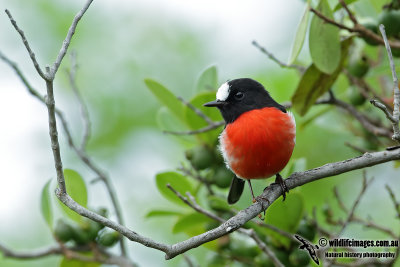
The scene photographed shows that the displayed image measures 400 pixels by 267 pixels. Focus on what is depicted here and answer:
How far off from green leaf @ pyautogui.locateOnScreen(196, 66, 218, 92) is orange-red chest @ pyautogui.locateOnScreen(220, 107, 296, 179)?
43 cm

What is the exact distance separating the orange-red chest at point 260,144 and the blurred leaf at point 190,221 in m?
0.34

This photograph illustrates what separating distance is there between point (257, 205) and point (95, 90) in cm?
516

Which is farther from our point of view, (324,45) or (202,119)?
(202,119)

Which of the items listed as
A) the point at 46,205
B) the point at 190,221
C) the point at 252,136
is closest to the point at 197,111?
the point at 252,136

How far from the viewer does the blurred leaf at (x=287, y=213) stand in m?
3.11

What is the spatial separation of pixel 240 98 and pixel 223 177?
1.71 feet

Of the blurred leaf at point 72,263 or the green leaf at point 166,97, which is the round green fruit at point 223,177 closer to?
the green leaf at point 166,97

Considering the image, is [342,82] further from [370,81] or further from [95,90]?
[95,90]

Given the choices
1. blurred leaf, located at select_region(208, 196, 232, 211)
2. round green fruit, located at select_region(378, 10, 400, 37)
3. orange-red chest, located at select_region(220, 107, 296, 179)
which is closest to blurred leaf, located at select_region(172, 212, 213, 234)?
blurred leaf, located at select_region(208, 196, 232, 211)

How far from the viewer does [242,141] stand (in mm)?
3363

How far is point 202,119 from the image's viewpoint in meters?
3.59

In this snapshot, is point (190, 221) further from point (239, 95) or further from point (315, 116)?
point (315, 116)

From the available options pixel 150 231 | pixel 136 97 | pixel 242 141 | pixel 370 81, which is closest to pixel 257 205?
pixel 242 141

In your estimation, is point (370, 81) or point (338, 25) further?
point (370, 81)
